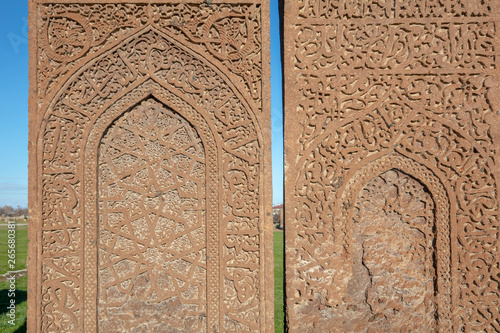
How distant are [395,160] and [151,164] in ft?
6.95

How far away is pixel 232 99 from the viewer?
10.6 ft

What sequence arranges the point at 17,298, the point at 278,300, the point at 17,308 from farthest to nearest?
1. the point at 278,300
2. the point at 17,298
3. the point at 17,308

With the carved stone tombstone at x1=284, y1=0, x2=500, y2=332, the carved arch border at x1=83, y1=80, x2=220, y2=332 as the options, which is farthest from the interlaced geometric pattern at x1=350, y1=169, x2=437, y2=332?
the carved arch border at x1=83, y1=80, x2=220, y2=332

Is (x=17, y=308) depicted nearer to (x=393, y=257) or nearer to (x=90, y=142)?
(x=90, y=142)

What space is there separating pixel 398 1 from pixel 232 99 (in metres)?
1.71

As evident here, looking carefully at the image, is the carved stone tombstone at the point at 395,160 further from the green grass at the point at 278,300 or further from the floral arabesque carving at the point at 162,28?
the green grass at the point at 278,300

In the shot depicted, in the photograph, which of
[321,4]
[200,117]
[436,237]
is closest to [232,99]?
[200,117]

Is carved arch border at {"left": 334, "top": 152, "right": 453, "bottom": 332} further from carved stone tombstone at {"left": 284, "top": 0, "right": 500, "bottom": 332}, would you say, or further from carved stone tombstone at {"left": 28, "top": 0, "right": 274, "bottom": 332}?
carved stone tombstone at {"left": 28, "top": 0, "right": 274, "bottom": 332}

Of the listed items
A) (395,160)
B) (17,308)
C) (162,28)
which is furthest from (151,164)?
(17,308)

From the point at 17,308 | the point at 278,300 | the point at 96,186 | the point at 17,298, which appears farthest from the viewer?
the point at 278,300

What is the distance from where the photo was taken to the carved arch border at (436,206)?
3191 mm

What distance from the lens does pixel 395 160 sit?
3240 mm

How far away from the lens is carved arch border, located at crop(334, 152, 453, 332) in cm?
319

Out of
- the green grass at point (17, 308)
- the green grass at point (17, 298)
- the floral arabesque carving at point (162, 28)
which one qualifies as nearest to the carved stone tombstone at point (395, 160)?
the floral arabesque carving at point (162, 28)
